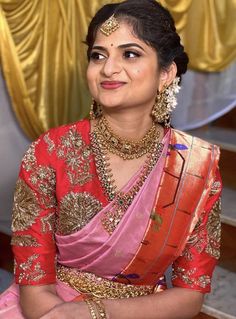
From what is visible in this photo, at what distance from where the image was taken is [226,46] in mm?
2307

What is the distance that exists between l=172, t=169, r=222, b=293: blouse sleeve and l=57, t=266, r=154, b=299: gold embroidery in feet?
0.41

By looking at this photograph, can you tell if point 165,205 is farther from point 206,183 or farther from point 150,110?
point 150,110

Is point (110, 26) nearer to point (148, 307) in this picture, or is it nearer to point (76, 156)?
point (76, 156)

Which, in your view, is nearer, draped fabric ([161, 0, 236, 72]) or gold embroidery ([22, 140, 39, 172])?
gold embroidery ([22, 140, 39, 172])

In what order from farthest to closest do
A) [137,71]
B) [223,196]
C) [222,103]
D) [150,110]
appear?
1. [222,103]
2. [223,196]
3. [150,110]
4. [137,71]

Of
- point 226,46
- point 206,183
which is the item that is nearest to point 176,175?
point 206,183

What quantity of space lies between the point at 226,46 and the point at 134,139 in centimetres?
118

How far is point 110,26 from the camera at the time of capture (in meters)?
1.22

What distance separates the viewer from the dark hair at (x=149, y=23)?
1.22 m

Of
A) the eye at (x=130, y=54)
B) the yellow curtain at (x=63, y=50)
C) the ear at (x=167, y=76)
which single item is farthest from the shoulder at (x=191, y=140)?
the yellow curtain at (x=63, y=50)

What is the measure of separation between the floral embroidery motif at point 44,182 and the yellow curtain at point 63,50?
99 centimetres

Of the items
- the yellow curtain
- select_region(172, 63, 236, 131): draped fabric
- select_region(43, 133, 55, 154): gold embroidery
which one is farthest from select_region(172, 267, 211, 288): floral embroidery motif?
select_region(172, 63, 236, 131): draped fabric

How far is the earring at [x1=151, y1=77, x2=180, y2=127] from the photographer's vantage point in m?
1.32

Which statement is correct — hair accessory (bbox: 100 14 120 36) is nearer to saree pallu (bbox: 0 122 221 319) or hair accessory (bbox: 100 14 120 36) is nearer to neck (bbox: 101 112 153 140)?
neck (bbox: 101 112 153 140)
